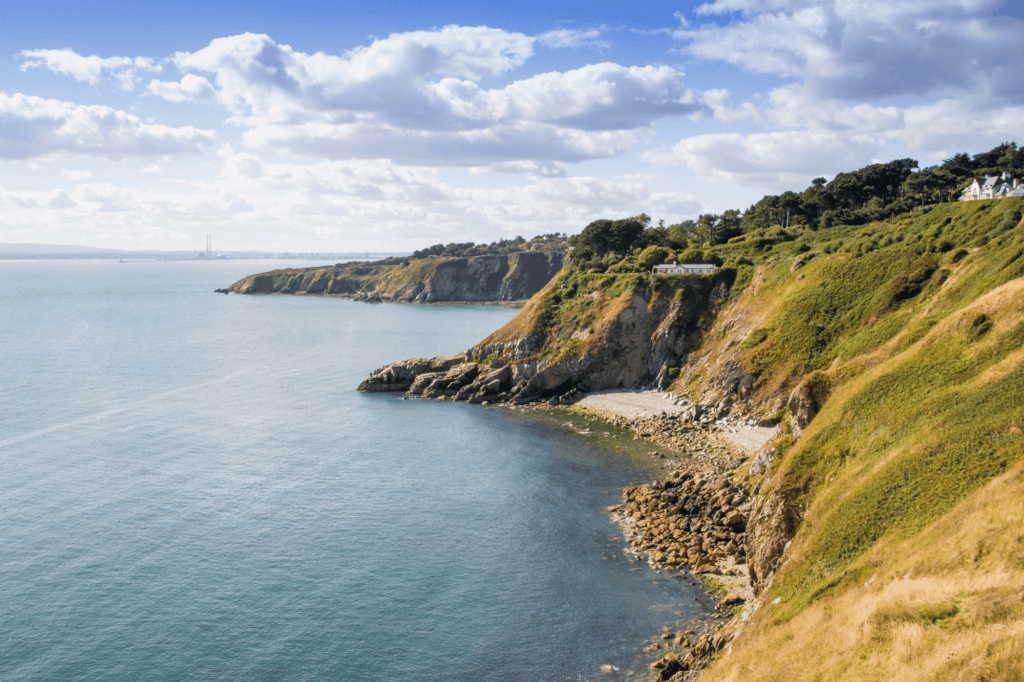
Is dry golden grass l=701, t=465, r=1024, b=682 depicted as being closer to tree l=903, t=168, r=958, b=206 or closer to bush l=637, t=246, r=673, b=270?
bush l=637, t=246, r=673, b=270

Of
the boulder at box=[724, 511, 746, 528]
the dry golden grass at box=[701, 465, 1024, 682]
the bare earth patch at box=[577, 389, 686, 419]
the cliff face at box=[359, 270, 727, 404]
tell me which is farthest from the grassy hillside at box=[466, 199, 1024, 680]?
the cliff face at box=[359, 270, 727, 404]

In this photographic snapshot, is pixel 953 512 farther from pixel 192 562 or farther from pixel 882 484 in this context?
pixel 192 562

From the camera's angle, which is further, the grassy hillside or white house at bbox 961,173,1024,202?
white house at bbox 961,173,1024,202

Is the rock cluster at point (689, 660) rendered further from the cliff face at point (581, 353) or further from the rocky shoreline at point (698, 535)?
the cliff face at point (581, 353)

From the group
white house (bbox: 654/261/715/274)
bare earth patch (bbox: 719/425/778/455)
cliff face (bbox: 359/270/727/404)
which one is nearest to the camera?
bare earth patch (bbox: 719/425/778/455)

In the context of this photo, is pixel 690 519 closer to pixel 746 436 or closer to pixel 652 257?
pixel 746 436

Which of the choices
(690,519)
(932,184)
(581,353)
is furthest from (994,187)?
(690,519)
